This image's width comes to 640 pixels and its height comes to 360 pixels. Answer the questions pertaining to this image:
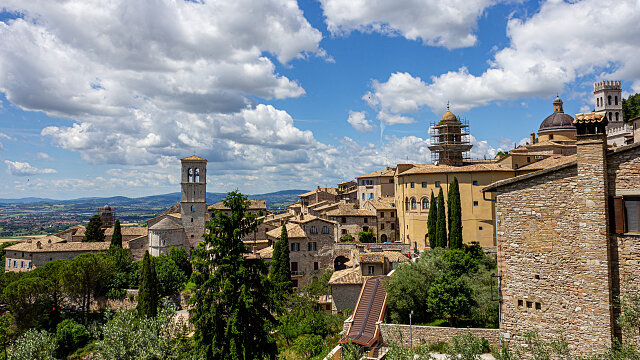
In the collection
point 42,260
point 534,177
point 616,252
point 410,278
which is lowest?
point 42,260

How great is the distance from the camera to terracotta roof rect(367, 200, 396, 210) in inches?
2270

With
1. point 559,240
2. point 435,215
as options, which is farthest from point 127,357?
point 435,215

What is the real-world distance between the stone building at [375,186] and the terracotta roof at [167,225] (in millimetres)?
32224

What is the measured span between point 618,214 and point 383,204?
46.9 m

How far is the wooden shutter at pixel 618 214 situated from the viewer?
12.0m

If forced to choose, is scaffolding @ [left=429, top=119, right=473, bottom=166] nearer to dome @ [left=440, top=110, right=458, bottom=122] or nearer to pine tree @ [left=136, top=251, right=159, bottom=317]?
dome @ [left=440, top=110, right=458, bottom=122]

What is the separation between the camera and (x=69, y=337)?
41125 mm

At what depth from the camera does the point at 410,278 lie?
86.3 feet

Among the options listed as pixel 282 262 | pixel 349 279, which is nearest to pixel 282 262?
pixel 282 262

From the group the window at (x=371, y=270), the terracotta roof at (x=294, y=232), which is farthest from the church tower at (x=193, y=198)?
the window at (x=371, y=270)

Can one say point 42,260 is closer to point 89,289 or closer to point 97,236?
point 97,236

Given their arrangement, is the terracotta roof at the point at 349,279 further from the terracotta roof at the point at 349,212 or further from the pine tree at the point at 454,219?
the terracotta roof at the point at 349,212

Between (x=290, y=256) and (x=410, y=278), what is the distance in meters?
24.0

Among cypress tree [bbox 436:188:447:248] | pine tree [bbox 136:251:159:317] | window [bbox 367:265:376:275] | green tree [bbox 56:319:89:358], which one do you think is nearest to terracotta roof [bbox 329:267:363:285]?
window [bbox 367:265:376:275]
